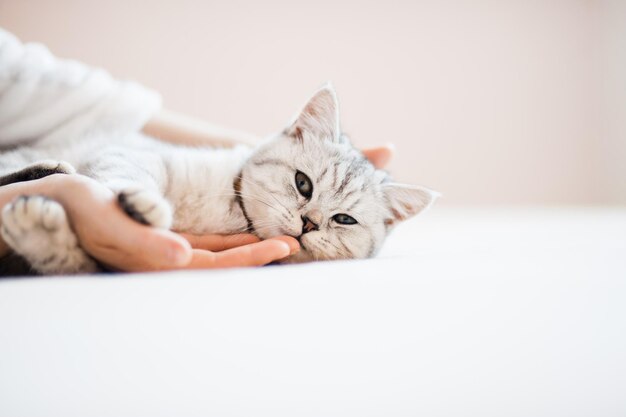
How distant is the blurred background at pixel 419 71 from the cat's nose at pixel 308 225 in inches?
75.7

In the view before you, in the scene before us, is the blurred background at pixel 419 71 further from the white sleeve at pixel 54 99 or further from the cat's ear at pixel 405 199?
the cat's ear at pixel 405 199

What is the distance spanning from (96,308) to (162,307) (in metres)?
0.07

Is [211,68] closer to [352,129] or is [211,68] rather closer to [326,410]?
[352,129]

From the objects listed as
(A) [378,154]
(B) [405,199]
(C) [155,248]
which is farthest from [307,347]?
(A) [378,154]

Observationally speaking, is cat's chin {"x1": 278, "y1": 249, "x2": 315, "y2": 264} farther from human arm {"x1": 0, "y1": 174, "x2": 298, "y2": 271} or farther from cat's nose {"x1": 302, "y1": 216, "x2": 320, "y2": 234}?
human arm {"x1": 0, "y1": 174, "x2": 298, "y2": 271}

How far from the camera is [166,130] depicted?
1692 mm

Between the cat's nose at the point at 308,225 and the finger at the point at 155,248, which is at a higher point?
the finger at the point at 155,248

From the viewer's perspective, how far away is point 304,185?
3.55 feet

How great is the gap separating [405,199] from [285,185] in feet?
1.16

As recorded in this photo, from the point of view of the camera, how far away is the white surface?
383mm

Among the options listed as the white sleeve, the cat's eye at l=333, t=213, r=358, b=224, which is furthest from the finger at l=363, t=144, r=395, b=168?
the white sleeve

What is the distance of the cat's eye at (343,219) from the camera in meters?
1.08

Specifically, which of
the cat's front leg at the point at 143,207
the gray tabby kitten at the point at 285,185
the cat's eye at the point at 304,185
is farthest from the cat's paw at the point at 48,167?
the cat's eye at the point at 304,185

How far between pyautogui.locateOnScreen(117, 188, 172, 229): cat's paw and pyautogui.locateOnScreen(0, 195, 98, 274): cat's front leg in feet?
0.30
